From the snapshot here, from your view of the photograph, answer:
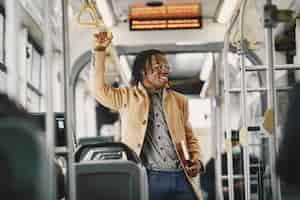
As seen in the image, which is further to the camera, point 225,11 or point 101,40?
point 225,11

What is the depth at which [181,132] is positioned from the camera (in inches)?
146

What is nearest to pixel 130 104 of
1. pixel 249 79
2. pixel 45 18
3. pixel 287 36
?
pixel 45 18

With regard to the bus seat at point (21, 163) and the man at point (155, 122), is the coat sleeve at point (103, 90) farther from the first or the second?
the bus seat at point (21, 163)

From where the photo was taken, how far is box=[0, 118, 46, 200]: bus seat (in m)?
1.24

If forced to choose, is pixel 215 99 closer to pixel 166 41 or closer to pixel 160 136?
pixel 166 41

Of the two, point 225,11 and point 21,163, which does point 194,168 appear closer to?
point 21,163

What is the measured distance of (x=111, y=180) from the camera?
9.04ft

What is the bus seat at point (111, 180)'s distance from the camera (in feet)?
8.83

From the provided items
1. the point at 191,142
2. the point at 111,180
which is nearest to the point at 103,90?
the point at 191,142

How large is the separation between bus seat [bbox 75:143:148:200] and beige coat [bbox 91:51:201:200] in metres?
0.81

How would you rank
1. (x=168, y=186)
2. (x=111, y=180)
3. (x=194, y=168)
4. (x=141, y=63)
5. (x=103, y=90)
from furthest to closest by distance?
(x=141, y=63), (x=103, y=90), (x=194, y=168), (x=168, y=186), (x=111, y=180)

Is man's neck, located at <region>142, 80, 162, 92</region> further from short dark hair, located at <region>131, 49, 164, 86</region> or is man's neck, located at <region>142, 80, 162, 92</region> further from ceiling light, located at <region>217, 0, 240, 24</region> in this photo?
ceiling light, located at <region>217, 0, 240, 24</region>

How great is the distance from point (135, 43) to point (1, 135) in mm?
5806

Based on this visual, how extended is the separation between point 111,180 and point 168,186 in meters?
0.74
